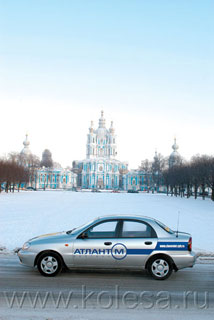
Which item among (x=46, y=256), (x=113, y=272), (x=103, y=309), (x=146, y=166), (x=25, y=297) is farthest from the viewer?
(x=146, y=166)

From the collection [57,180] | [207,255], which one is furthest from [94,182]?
[207,255]

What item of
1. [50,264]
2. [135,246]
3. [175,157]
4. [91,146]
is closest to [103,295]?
[135,246]

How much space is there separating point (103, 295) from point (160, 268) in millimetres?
1815

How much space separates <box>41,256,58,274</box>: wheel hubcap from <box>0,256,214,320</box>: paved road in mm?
221

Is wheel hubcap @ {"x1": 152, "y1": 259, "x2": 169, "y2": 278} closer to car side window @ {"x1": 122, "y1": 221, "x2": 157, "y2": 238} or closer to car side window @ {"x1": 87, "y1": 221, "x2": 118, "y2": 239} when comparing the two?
car side window @ {"x1": 122, "y1": 221, "x2": 157, "y2": 238}

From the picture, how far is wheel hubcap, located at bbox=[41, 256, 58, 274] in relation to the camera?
26.4ft

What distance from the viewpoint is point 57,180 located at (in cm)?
13550

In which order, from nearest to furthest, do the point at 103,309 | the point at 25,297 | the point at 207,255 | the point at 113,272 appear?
the point at 103,309, the point at 25,297, the point at 113,272, the point at 207,255

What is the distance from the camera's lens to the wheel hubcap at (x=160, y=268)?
8.01 meters

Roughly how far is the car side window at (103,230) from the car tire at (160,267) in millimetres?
1155

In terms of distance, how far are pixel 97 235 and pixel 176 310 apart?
2.72m

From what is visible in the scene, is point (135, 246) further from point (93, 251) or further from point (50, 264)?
point (50, 264)

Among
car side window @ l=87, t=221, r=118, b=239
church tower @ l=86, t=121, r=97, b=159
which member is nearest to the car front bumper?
car side window @ l=87, t=221, r=118, b=239

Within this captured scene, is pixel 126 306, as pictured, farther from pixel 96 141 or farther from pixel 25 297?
pixel 96 141
